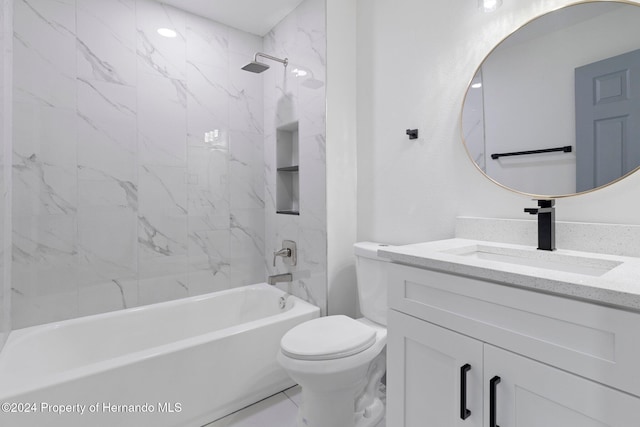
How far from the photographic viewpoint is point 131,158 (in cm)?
211

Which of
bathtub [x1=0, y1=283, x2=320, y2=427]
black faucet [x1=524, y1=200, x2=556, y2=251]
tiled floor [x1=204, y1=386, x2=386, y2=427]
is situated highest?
black faucet [x1=524, y1=200, x2=556, y2=251]

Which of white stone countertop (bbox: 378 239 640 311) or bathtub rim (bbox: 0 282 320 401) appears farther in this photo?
bathtub rim (bbox: 0 282 320 401)

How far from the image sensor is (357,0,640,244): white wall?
133 centimetres

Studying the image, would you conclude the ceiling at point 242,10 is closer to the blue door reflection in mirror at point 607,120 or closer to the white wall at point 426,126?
the white wall at point 426,126

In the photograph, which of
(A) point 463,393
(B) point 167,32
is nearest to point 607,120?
(A) point 463,393

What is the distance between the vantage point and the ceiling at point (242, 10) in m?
2.21

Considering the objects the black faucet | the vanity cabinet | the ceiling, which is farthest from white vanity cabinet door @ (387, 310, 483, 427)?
the ceiling

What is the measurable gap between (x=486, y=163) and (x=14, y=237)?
2.47 m

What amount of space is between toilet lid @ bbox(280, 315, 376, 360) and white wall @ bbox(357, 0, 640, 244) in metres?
0.59

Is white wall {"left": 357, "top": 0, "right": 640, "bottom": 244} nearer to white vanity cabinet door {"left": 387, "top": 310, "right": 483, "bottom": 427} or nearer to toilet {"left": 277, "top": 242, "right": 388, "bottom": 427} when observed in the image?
toilet {"left": 277, "top": 242, "right": 388, "bottom": 427}

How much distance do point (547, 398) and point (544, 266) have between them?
1.69ft

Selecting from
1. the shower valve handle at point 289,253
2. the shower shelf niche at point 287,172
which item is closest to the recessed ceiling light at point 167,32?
the shower shelf niche at point 287,172

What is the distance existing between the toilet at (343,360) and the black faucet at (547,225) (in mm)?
744

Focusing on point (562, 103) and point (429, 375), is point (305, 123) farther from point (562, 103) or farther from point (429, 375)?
point (429, 375)
